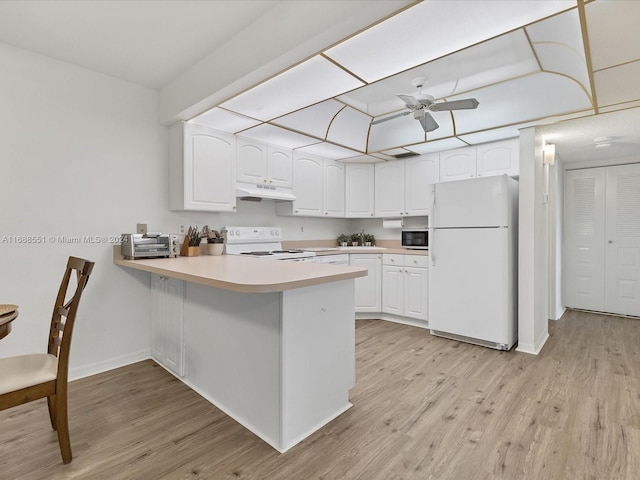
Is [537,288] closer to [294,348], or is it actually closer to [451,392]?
[451,392]

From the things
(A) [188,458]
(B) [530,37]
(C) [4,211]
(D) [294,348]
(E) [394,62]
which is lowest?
(A) [188,458]

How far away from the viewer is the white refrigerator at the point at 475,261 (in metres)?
3.21

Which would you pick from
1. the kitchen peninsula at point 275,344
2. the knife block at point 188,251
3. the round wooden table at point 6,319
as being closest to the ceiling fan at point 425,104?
the kitchen peninsula at point 275,344

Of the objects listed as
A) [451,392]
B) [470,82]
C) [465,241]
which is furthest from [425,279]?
[470,82]

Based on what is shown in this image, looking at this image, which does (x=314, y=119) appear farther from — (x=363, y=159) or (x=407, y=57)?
(x=407, y=57)

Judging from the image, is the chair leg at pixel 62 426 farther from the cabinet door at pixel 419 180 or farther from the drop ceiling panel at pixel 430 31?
the cabinet door at pixel 419 180

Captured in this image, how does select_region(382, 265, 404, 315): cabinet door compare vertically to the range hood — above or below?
below

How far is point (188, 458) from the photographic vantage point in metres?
1.70

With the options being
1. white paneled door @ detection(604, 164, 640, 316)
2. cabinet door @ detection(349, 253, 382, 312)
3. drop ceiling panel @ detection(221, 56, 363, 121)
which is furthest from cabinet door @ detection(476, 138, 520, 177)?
drop ceiling panel @ detection(221, 56, 363, 121)

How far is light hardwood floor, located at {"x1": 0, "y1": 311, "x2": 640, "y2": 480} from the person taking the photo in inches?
63.7

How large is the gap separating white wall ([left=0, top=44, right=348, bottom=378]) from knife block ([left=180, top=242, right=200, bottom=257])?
0.78 feet

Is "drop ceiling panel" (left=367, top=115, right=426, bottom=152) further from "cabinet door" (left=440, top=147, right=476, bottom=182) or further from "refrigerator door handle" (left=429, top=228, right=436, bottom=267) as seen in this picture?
"refrigerator door handle" (left=429, top=228, right=436, bottom=267)

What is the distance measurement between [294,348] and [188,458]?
767 mm

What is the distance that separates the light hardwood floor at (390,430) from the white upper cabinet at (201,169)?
153 centimetres
